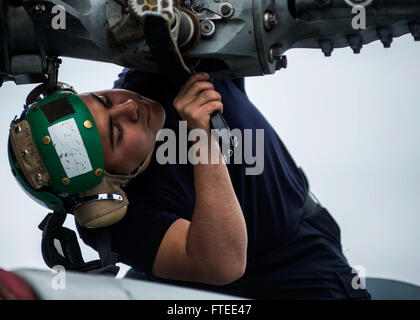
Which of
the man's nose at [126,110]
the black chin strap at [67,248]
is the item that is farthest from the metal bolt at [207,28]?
the black chin strap at [67,248]

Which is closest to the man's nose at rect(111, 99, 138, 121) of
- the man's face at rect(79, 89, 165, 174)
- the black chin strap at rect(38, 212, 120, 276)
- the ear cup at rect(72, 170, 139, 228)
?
the man's face at rect(79, 89, 165, 174)

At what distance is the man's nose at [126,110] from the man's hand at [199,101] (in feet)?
0.39

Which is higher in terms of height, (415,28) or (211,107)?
(415,28)

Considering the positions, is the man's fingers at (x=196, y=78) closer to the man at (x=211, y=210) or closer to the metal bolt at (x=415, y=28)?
the man at (x=211, y=210)

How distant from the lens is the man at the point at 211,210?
1482 mm

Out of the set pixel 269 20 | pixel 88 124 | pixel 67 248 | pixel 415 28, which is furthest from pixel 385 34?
pixel 67 248

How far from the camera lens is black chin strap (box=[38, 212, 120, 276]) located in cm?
154

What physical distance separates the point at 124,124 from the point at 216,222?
261 mm

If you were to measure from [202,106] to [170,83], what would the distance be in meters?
0.18

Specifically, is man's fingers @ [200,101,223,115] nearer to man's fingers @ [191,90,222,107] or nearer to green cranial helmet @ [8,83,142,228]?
man's fingers @ [191,90,222,107]

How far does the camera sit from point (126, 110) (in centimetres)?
151

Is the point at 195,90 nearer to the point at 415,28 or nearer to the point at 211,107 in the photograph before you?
the point at 211,107
